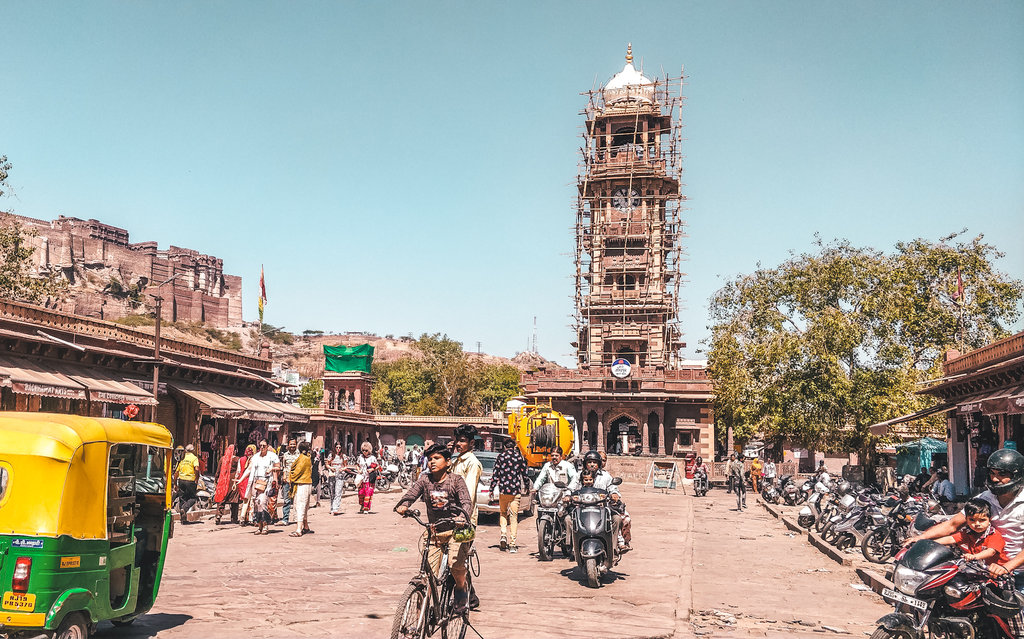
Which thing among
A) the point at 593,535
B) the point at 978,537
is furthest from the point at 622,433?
the point at 978,537

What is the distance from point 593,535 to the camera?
35.2ft

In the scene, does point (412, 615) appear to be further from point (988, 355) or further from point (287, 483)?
point (988, 355)

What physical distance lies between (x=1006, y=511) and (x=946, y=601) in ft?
3.45

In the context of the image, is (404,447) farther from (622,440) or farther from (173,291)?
(173,291)

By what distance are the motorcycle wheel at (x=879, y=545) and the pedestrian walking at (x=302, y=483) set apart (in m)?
9.21

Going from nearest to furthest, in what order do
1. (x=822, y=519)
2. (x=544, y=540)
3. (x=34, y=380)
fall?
(x=544, y=540) < (x=822, y=519) < (x=34, y=380)

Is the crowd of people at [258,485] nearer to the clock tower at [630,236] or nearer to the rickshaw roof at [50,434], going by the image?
the rickshaw roof at [50,434]

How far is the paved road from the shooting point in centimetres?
819

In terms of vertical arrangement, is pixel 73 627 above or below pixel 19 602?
below

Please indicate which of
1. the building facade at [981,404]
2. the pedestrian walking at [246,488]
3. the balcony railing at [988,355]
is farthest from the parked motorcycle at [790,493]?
the pedestrian walking at [246,488]

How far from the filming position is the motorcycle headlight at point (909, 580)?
6008mm

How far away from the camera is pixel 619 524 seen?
40.1 ft

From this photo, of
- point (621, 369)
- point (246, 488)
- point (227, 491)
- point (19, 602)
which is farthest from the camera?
point (621, 369)

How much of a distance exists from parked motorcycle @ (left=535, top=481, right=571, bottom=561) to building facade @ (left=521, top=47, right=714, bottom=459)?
46722 millimetres
